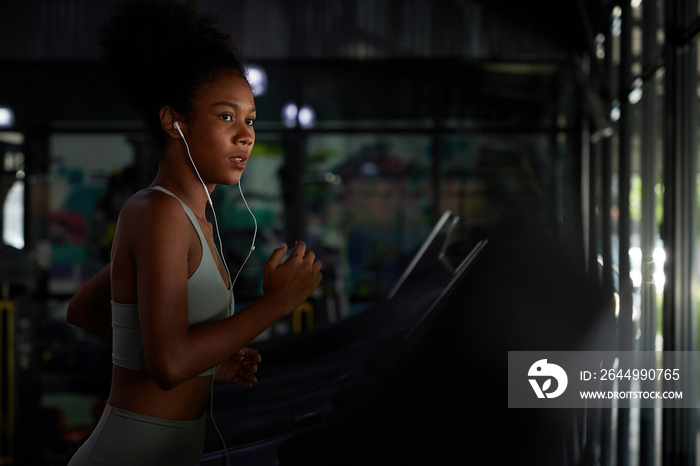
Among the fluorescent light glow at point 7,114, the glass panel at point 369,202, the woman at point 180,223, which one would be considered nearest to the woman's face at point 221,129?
the woman at point 180,223

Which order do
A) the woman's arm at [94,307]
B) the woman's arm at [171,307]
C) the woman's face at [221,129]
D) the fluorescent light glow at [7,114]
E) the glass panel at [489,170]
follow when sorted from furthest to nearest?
the fluorescent light glow at [7,114] < the glass panel at [489,170] < the woman's arm at [94,307] < the woman's face at [221,129] < the woman's arm at [171,307]

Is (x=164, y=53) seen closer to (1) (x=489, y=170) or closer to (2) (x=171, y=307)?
(2) (x=171, y=307)

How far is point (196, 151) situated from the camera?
1.05 meters

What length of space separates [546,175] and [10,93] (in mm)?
5864

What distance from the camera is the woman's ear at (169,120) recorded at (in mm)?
1047

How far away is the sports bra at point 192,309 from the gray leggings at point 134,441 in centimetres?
8

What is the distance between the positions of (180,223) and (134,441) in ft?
1.08

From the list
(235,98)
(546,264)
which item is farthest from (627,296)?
(235,98)

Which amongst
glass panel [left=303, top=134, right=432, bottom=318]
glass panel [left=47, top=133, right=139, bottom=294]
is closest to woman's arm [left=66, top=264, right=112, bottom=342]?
glass panel [left=303, top=134, right=432, bottom=318]

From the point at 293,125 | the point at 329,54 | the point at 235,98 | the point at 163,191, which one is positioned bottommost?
the point at 163,191

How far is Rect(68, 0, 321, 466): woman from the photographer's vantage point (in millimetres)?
983

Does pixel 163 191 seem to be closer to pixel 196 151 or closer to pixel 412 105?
pixel 196 151

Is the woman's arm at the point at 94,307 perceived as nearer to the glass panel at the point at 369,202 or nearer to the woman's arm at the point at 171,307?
the woman's arm at the point at 171,307

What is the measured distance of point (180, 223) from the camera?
0.96m
